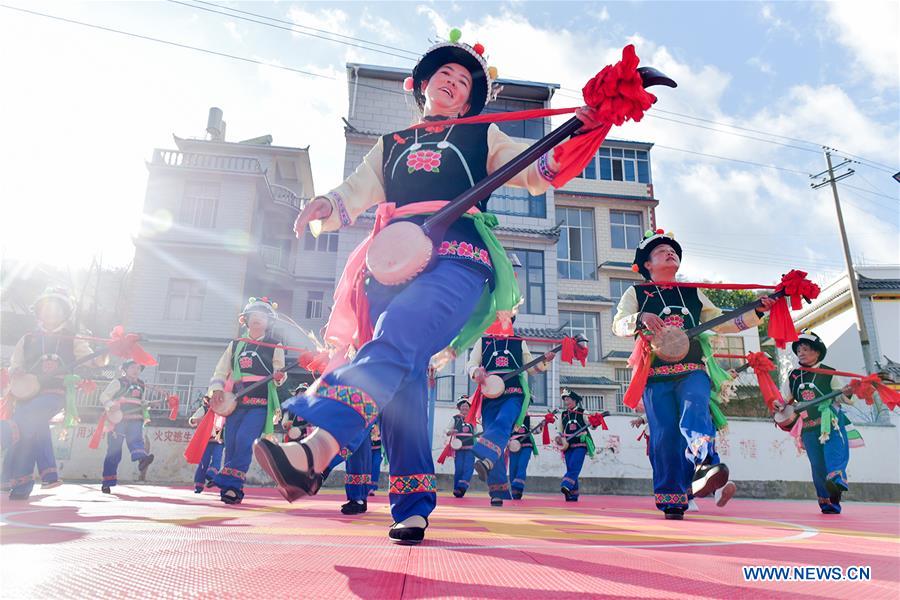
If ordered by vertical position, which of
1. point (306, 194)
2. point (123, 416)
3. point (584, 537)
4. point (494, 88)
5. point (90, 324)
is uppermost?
point (306, 194)

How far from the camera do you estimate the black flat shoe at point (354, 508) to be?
415 centimetres

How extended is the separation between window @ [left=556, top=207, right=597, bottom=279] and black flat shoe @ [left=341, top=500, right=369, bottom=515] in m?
20.9

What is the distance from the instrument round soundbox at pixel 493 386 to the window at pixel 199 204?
18477 mm

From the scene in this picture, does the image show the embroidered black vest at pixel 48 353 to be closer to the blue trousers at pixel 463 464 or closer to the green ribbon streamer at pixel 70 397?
the green ribbon streamer at pixel 70 397

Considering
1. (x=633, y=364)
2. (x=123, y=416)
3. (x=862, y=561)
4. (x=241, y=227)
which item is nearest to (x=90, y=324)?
(x=241, y=227)

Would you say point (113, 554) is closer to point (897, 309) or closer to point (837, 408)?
point (837, 408)

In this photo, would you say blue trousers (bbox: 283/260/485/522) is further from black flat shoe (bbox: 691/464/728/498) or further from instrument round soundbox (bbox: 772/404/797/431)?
instrument round soundbox (bbox: 772/404/797/431)

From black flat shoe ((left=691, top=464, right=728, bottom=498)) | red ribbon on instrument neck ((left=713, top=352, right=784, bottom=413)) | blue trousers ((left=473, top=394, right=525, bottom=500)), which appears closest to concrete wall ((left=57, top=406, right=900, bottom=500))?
blue trousers ((left=473, top=394, right=525, bottom=500))

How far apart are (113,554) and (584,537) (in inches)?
73.2

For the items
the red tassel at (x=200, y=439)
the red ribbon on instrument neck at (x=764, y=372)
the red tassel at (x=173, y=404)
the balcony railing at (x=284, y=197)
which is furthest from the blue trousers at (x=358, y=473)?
the balcony railing at (x=284, y=197)

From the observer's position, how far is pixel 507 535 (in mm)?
2598

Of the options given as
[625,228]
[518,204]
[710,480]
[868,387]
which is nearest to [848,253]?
[625,228]

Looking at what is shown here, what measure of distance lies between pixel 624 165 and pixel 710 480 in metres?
24.2

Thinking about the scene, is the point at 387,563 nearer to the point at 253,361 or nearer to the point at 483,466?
the point at 483,466
